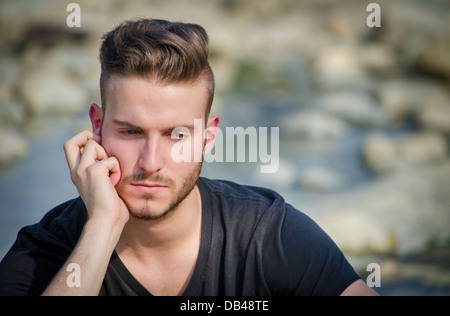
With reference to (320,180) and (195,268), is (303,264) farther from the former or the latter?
(320,180)

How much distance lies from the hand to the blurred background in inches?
136

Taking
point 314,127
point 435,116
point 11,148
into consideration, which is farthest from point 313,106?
point 11,148

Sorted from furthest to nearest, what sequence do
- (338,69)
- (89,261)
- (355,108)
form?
(338,69) → (355,108) → (89,261)

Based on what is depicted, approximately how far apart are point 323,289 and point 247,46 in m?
11.5

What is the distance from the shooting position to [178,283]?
110 inches

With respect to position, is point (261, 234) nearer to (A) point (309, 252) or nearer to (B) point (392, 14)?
(A) point (309, 252)

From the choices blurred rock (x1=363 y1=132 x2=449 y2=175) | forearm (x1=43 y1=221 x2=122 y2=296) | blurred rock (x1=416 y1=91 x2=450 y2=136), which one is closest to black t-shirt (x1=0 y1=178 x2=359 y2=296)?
forearm (x1=43 y1=221 x2=122 y2=296)

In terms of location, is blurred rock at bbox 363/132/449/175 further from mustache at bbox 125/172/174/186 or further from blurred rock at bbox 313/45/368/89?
mustache at bbox 125/172/174/186

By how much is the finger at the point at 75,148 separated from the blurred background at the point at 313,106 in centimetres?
351

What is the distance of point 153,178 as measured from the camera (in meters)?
2.60

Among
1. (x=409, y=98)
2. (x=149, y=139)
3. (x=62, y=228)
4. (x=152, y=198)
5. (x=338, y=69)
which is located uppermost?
(x=338, y=69)

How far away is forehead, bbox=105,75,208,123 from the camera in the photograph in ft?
8.61

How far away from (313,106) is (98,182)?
27.2 feet
